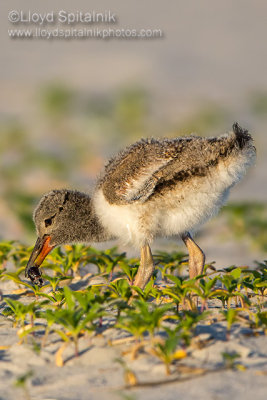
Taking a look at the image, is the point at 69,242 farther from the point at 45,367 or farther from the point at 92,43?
the point at 92,43

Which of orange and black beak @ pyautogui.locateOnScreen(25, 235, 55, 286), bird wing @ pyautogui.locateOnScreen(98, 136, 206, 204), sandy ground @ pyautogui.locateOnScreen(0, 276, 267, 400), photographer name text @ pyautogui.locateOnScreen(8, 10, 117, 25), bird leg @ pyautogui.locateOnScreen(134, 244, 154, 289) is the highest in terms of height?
photographer name text @ pyautogui.locateOnScreen(8, 10, 117, 25)

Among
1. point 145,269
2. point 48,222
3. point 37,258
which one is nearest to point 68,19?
point 48,222

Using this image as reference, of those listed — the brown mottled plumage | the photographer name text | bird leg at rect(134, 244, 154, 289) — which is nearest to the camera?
the brown mottled plumage

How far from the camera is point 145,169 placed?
4.43 meters

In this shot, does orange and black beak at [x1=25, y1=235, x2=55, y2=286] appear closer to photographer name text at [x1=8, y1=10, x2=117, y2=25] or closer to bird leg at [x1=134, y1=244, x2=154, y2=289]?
bird leg at [x1=134, y1=244, x2=154, y2=289]

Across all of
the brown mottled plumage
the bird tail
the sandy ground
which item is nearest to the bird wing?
the brown mottled plumage

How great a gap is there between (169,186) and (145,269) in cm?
64

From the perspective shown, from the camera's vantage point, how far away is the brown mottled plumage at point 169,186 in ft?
14.3

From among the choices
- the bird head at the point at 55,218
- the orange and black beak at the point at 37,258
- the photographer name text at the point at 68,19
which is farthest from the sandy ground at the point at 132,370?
the photographer name text at the point at 68,19

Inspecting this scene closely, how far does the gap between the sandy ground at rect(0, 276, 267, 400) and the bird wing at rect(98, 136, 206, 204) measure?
1.01m

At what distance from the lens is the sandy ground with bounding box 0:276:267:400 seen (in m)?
3.07

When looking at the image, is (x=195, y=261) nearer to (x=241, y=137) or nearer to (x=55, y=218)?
(x=241, y=137)

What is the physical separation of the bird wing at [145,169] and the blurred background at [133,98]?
2.13ft

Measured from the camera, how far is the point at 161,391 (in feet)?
10.1
